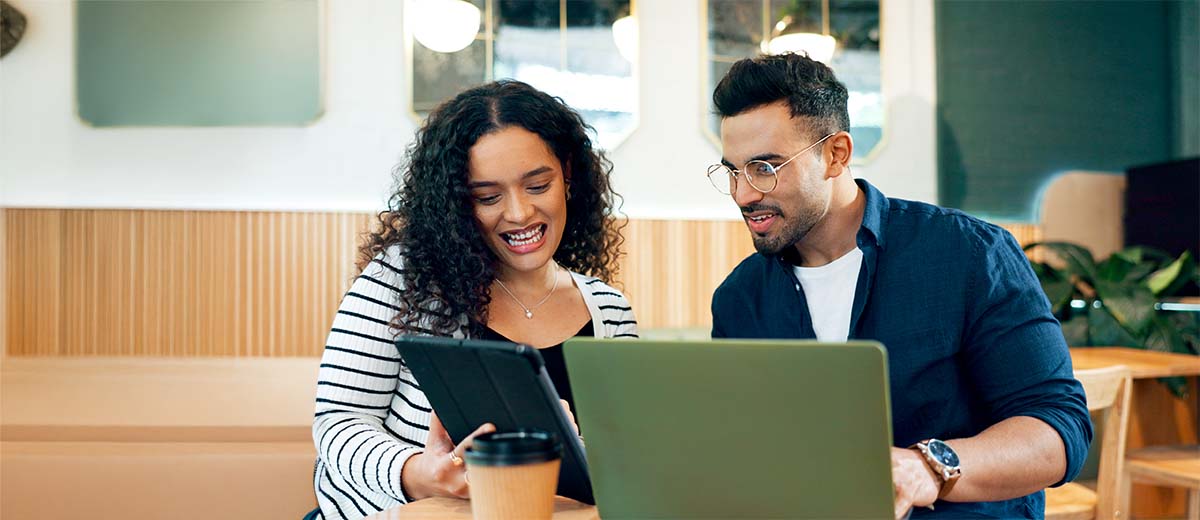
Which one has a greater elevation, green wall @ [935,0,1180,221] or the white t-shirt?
green wall @ [935,0,1180,221]

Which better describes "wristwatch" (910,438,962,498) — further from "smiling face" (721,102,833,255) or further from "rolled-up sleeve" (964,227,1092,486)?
"smiling face" (721,102,833,255)

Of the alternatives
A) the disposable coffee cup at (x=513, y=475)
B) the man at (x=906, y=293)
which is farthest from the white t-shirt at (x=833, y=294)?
the disposable coffee cup at (x=513, y=475)

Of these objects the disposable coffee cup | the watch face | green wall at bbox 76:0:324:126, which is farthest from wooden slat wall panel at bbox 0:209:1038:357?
the disposable coffee cup

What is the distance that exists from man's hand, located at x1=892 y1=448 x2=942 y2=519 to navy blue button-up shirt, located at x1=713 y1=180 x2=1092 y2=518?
0.29 meters

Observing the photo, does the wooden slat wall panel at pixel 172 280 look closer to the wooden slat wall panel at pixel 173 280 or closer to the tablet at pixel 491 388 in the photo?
the wooden slat wall panel at pixel 173 280

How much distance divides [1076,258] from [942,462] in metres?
2.68

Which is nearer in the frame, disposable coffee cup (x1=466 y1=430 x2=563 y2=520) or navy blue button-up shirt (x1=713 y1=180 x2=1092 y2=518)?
disposable coffee cup (x1=466 y1=430 x2=563 y2=520)

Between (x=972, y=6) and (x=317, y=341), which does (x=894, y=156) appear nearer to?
(x=972, y=6)

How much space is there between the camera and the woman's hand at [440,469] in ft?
3.36

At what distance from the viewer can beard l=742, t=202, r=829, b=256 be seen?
4.62 feet

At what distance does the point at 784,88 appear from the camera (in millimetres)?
1398

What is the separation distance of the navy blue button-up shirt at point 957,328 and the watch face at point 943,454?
0.79 feet

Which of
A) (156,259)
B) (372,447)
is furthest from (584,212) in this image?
(156,259)

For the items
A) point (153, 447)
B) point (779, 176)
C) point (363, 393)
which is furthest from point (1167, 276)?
→ point (153, 447)
